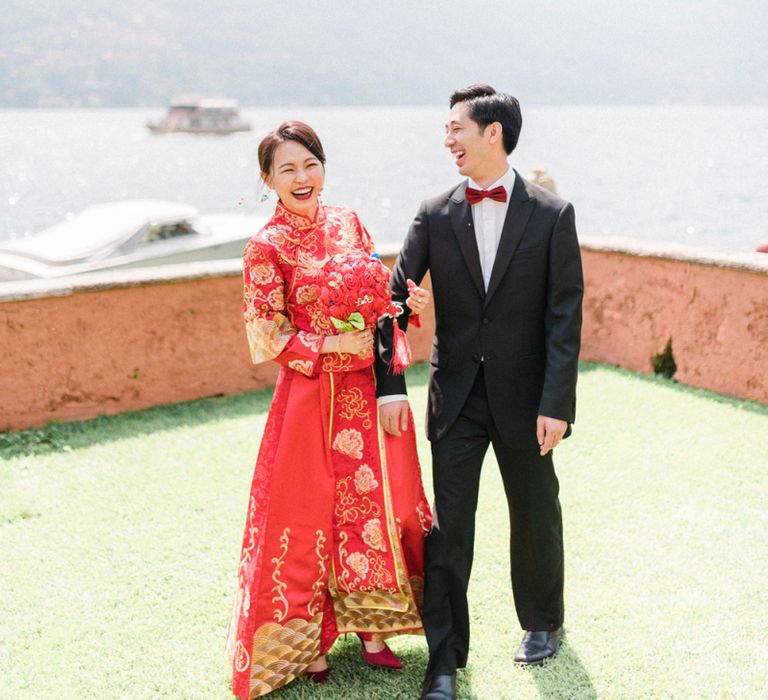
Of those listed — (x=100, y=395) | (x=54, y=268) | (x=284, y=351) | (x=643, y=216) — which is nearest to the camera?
(x=284, y=351)

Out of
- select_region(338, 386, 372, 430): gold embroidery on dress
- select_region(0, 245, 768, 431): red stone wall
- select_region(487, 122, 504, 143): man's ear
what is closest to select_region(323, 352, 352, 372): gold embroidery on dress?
select_region(338, 386, 372, 430): gold embroidery on dress

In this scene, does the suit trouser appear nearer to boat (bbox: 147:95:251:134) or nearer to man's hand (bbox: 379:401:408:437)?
man's hand (bbox: 379:401:408:437)

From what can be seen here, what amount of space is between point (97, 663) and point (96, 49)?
616ft

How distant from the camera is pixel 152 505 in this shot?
5.03 m

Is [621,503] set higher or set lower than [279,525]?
lower

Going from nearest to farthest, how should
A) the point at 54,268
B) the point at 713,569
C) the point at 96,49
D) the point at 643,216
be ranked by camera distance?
the point at 713,569, the point at 54,268, the point at 643,216, the point at 96,49

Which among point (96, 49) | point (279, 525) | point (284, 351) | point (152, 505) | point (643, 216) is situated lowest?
point (643, 216)

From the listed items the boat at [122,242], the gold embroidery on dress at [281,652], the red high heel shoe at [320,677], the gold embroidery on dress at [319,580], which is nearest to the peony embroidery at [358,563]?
the gold embroidery on dress at [319,580]

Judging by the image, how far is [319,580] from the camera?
3.21m

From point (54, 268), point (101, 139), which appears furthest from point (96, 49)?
point (54, 268)

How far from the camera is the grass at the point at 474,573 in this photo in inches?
134

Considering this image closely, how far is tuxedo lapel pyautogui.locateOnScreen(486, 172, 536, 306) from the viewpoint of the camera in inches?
120

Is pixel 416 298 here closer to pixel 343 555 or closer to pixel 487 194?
pixel 487 194

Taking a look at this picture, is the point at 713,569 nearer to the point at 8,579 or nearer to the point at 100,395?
the point at 8,579
